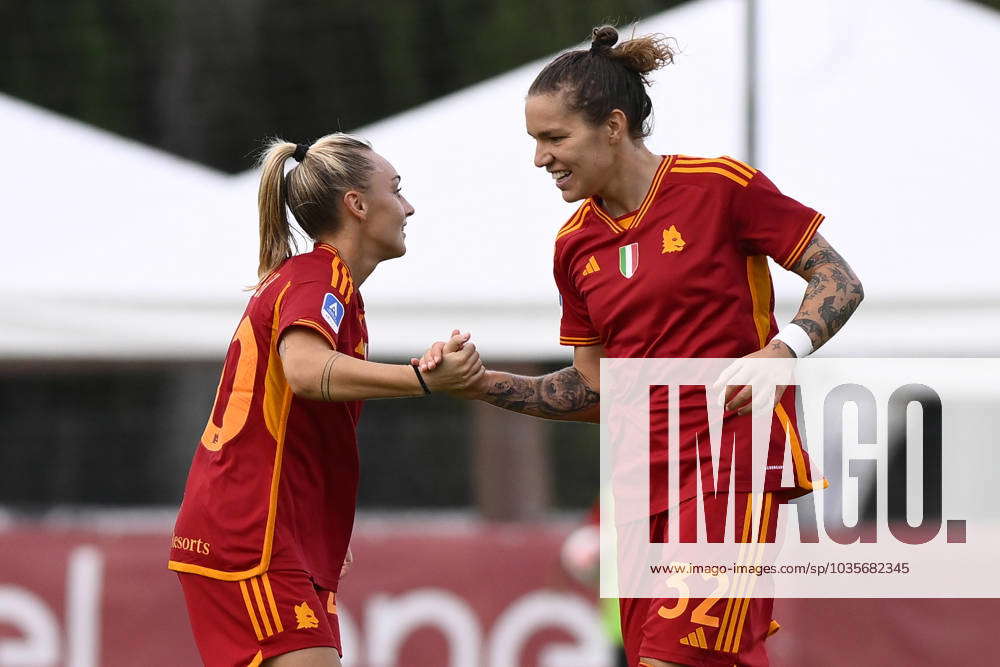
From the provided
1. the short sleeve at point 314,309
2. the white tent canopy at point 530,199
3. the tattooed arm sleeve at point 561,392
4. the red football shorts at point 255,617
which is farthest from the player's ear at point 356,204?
the white tent canopy at point 530,199

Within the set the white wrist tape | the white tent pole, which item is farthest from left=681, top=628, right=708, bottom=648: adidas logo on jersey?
the white tent pole

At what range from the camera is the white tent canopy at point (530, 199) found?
629 centimetres

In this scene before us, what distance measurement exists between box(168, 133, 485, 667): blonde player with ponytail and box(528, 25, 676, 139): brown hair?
700mm

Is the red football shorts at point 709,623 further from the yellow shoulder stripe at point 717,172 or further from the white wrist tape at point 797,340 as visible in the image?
the yellow shoulder stripe at point 717,172

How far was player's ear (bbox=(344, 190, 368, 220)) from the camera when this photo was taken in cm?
405

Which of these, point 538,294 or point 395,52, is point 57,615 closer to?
point 538,294

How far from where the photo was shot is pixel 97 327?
6.94 metres

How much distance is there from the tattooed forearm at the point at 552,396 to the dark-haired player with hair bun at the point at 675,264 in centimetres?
22

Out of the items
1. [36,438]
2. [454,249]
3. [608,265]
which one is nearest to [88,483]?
[36,438]

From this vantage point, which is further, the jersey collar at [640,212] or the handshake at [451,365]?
the jersey collar at [640,212]

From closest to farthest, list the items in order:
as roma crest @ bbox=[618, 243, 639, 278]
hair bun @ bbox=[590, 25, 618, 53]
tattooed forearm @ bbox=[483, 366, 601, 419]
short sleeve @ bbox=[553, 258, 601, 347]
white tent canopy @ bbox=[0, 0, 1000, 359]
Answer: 1. as roma crest @ bbox=[618, 243, 639, 278]
2. hair bun @ bbox=[590, 25, 618, 53]
3. short sleeve @ bbox=[553, 258, 601, 347]
4. tattooed forearm @ bbox=[483, 366, 601, 419]
5. white tent canopy @ bbox=[0, 0, 1000, 359]

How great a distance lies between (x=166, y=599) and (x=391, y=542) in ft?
4.06

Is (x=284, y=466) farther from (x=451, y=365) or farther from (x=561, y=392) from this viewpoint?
(x=561, y=392)

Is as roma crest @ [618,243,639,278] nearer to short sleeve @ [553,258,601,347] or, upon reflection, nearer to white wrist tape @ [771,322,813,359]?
short sleeve @ [553,258,601,347]
